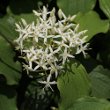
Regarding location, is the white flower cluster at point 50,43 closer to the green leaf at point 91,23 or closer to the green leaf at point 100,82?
the green leaf at point 91,23

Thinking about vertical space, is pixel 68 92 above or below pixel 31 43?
below

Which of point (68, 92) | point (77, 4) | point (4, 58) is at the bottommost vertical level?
point (68, 92)

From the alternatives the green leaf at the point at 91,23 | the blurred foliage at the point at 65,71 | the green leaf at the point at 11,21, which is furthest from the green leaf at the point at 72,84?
the green leaf at the point at 11,21

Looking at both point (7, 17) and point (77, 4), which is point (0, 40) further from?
point (77, 4)

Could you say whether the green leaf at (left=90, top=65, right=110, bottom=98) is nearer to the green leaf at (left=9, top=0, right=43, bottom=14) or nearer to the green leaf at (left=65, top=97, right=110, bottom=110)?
the green leaf at (left=65, top=97, right=110, bottom=110)

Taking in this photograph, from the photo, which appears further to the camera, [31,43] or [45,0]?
[45,0]

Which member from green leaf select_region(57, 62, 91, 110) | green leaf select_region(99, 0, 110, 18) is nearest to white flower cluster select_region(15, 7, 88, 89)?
green leaf select_region(57, 62, 91, 110)

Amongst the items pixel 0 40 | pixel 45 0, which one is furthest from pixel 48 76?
pixel 45 0
